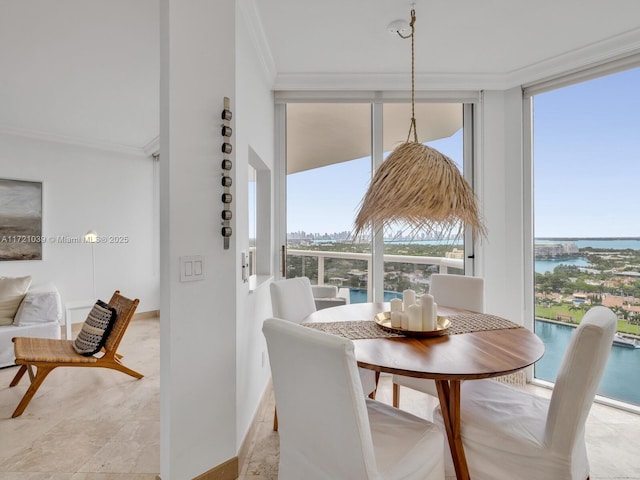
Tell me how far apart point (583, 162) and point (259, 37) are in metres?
2.65

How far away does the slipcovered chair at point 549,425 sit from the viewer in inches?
47.1

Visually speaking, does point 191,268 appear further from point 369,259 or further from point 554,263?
point 554,263

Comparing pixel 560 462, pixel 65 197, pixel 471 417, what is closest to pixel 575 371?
pixel 560 462

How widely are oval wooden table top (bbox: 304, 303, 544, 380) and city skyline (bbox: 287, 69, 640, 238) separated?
5.15ft

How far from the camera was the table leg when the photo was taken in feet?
4.59

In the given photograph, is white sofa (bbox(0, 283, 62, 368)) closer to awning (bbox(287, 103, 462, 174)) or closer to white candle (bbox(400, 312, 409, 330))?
awning (bbox(287, 103, 462, 174))

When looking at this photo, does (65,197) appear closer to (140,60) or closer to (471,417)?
(140,60)

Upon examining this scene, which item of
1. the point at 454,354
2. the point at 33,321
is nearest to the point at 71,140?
the point at 33,321

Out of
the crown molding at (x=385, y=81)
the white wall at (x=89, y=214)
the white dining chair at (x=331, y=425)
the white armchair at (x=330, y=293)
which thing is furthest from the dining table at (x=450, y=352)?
the white wall at (x=89, y=214)

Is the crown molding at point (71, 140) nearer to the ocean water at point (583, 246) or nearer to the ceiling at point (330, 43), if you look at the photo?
the ceiling at point (330, 43)

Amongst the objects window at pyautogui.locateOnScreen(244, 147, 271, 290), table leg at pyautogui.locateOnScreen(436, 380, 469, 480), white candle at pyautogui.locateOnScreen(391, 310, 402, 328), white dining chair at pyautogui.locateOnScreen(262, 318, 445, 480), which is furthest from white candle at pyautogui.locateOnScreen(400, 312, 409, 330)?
window at pyautogui.locateOnScreen(244, 147, 271, 290)

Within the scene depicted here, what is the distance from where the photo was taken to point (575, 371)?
1.20 metres

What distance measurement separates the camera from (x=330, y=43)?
2.39 meters

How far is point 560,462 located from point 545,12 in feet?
7.92
